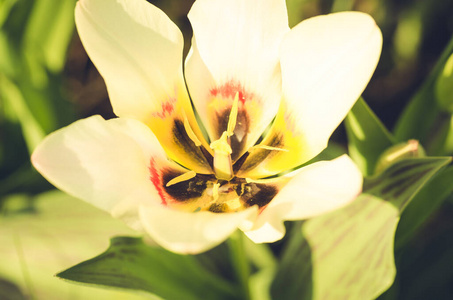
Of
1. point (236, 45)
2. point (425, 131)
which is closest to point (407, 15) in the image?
point (425, 131)

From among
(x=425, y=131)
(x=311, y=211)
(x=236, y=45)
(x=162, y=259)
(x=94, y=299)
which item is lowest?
(x=94, y=299)

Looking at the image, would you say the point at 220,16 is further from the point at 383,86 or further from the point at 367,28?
the point at 383,86

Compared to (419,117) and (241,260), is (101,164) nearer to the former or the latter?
(241,260)

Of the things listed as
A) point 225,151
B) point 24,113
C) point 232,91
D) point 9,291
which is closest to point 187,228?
point 225,151

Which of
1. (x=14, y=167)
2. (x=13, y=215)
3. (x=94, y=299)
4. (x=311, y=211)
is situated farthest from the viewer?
(x=14, y=167)

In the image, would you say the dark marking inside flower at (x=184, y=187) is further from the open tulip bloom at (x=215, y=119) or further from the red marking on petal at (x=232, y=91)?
the red marking on petal at (x=232, y=91)

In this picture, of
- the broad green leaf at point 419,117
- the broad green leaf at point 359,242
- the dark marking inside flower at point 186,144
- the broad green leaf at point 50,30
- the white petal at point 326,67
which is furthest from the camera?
the broad green leaf at point 50,30

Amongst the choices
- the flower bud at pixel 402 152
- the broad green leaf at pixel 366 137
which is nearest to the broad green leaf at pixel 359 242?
the flower bud at pixel 402 152
